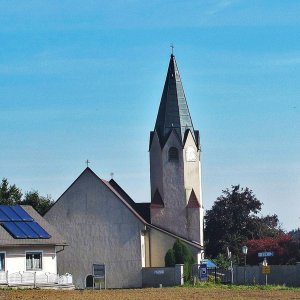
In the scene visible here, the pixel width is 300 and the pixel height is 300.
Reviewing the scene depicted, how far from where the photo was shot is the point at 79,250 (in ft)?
233

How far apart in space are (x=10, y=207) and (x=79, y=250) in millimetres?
8823

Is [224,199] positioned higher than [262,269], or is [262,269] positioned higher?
[224,199]

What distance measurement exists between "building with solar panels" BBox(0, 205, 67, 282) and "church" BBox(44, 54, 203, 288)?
20.1 ft

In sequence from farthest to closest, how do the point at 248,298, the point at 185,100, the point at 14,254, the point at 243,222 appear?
the point at 243,222, the point at 185,100, the point at 14,254, the point at 248,298

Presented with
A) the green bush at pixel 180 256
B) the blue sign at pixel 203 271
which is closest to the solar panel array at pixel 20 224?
the blue sign at pixel 203 271

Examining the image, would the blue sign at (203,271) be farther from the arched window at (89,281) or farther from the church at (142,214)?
the arched window at (89,281)

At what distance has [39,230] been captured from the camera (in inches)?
2438

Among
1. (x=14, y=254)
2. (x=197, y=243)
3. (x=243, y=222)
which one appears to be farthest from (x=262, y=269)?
(x=243, y=222)

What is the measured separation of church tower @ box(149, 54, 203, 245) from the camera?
244 feet

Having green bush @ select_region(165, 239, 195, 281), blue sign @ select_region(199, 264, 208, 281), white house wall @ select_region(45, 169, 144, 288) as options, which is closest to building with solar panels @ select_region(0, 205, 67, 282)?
white house wall @ select_region(45, 169, 144, 288)

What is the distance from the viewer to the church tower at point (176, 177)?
74.2m

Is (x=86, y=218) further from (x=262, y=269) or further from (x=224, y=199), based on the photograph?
(x=224, y=199)

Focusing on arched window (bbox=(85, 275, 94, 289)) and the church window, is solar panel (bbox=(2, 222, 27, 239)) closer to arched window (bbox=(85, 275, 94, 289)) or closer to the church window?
the church window

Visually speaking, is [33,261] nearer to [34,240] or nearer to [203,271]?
[34,240]
